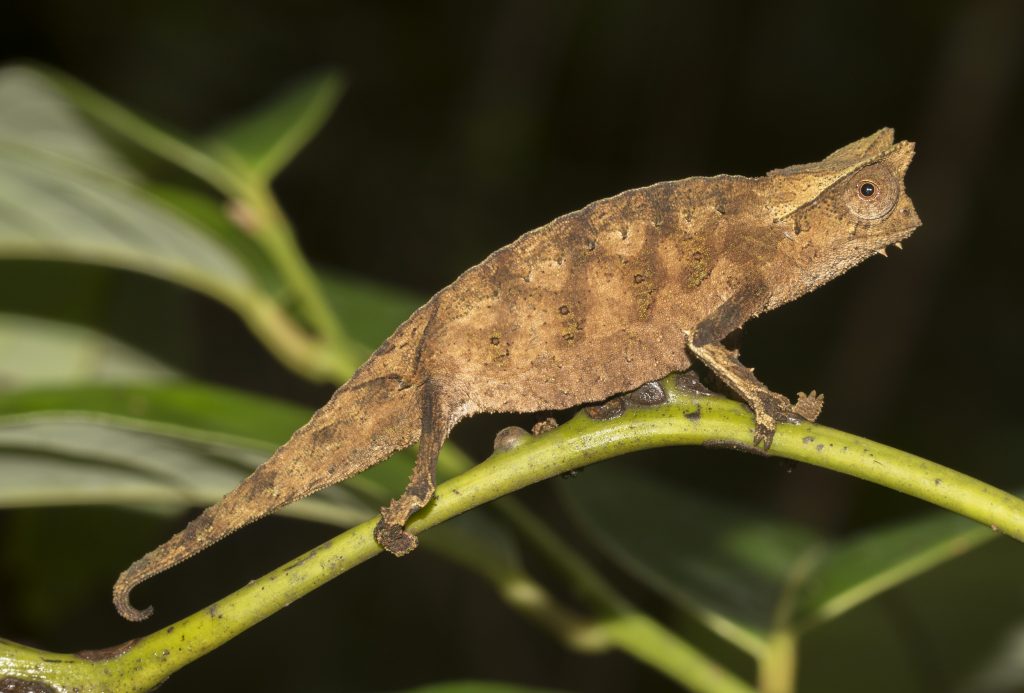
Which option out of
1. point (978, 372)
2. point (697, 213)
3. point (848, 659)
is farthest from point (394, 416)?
point (978, 372)

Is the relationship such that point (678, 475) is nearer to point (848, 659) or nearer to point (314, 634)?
point (314, 634)

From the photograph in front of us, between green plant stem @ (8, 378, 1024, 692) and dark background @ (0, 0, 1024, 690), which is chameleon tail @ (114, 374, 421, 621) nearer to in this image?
green plant stem @ (8, 378, 1024, 692)

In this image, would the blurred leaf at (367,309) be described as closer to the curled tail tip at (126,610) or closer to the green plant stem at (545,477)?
the curled tail tip at (126,610)

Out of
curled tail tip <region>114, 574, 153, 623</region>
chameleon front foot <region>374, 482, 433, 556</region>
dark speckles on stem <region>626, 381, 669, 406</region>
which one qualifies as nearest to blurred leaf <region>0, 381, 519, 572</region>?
curled tail tip <region>114, 574, 153, 623</region>

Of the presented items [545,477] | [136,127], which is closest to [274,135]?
[136,127]

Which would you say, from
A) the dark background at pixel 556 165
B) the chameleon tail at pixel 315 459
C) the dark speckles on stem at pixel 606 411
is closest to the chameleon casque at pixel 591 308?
the chameleon tail at pixel 315 459

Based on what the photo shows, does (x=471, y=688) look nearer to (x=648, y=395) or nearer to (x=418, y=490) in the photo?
(x=418, y=490)
